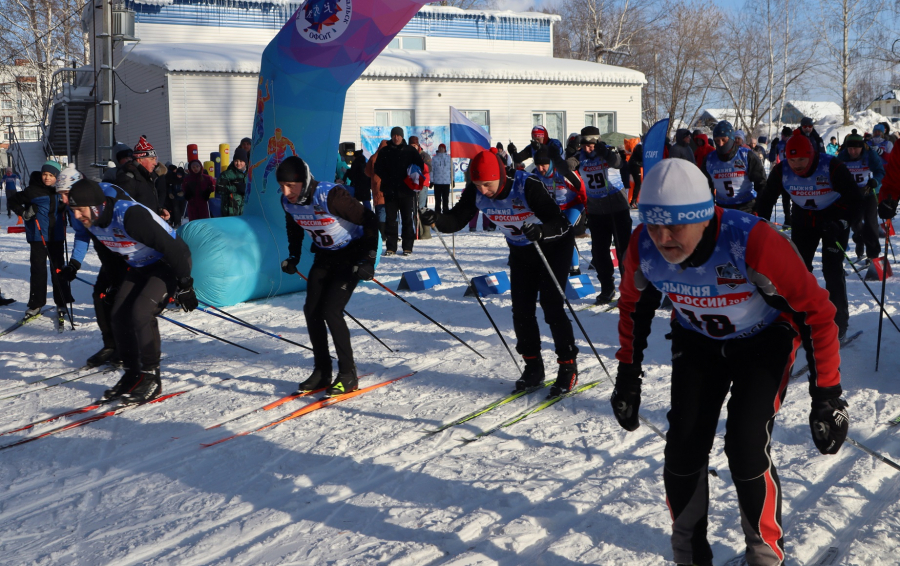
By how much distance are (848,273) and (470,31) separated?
2263 centimetres

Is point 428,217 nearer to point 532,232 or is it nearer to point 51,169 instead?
point 532,232

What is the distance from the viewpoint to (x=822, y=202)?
584cm

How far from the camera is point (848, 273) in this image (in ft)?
30.6

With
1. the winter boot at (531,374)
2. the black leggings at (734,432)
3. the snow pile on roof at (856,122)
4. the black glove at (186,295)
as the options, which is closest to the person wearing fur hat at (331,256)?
the black glove at (186,295)

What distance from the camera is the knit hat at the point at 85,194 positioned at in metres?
4.89

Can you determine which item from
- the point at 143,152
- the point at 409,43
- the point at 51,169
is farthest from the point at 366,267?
the point at 409,43

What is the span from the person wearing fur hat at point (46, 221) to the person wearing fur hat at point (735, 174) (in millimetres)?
6711

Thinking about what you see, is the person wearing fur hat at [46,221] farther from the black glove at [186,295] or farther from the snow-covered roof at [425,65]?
the snow-covered roof at [425,65]

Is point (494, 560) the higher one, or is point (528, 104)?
point (528, 104)

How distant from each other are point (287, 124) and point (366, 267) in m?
4.03

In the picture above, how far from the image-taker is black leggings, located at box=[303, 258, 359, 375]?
5.27 m

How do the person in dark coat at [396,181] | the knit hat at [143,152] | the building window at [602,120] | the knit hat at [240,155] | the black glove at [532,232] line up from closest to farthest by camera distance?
the black glove at [532,232] → the knit hat at [143,152] → the knit hat at [240,155] → the person in dark coat at [396,181] → the building window at [602,120]

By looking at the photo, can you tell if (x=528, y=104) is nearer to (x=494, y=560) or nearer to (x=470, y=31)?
(x=470, y=31)

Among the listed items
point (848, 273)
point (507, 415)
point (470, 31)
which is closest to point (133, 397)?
point (507, 415)
